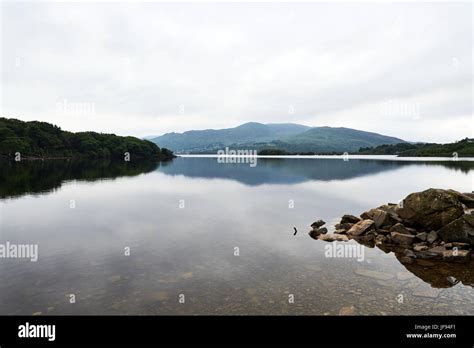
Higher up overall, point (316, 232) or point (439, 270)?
point (316, 232)

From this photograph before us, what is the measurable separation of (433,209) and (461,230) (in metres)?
2.85

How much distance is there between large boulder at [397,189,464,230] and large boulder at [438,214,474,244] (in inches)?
32.1

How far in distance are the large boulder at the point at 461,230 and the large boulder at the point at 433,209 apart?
0.81 metres

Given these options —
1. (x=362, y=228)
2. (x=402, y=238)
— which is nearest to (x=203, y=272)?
(x=362, y=228)

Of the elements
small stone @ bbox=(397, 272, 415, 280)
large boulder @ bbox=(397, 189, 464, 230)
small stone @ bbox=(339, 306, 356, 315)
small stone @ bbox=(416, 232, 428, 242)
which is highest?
large boulder @ bbox=(397, 189, 464, 230)

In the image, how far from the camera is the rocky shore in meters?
25.1

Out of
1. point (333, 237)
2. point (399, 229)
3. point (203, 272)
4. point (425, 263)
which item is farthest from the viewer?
point (333, 237)

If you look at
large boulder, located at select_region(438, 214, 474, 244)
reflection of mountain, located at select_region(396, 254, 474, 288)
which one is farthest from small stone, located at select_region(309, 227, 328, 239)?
large boulder, located at select_region(438, 214, 474, 244)

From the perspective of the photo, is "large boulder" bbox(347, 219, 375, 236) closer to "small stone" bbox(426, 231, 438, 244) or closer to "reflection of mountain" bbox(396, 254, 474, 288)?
"small stone" bbox(426, 231, 438, 244)

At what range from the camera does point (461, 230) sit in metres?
25.9

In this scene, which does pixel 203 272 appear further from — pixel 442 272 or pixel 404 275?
pixel 442 272
